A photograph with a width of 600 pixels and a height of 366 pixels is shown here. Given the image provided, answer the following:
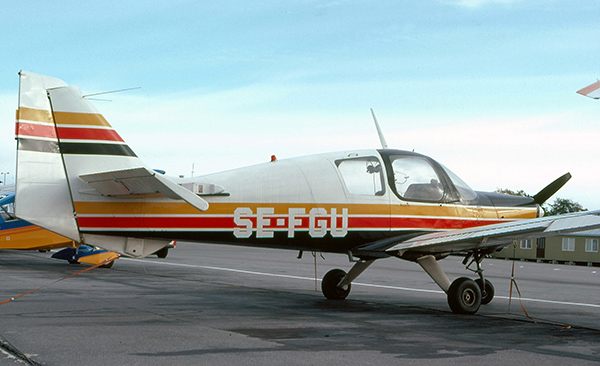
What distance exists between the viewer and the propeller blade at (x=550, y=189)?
1202cm

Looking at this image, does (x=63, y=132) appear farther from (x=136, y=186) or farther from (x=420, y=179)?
(x=420, y=179)

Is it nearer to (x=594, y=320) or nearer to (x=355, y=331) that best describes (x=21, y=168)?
(x=355, y=331)

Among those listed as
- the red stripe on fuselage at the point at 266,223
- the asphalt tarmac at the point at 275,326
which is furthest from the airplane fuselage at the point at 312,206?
the asphalt tarmac at the point at 275,326

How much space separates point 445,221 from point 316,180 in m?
2.61

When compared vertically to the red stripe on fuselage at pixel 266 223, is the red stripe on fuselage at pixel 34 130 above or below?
above

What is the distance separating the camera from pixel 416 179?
1108cm

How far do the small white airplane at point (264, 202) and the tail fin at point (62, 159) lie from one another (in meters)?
0.01

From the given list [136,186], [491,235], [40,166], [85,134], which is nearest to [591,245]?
[491,235]

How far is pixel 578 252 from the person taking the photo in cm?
3747

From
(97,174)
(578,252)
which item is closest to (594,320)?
(97,174)

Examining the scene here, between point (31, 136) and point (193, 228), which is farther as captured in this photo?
point (193, 228)

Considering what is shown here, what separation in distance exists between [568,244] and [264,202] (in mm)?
33349

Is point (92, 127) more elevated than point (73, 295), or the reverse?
point (92, 127)

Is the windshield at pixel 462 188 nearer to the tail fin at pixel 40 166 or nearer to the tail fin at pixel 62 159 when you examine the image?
the tail fin at pixel 62 159
